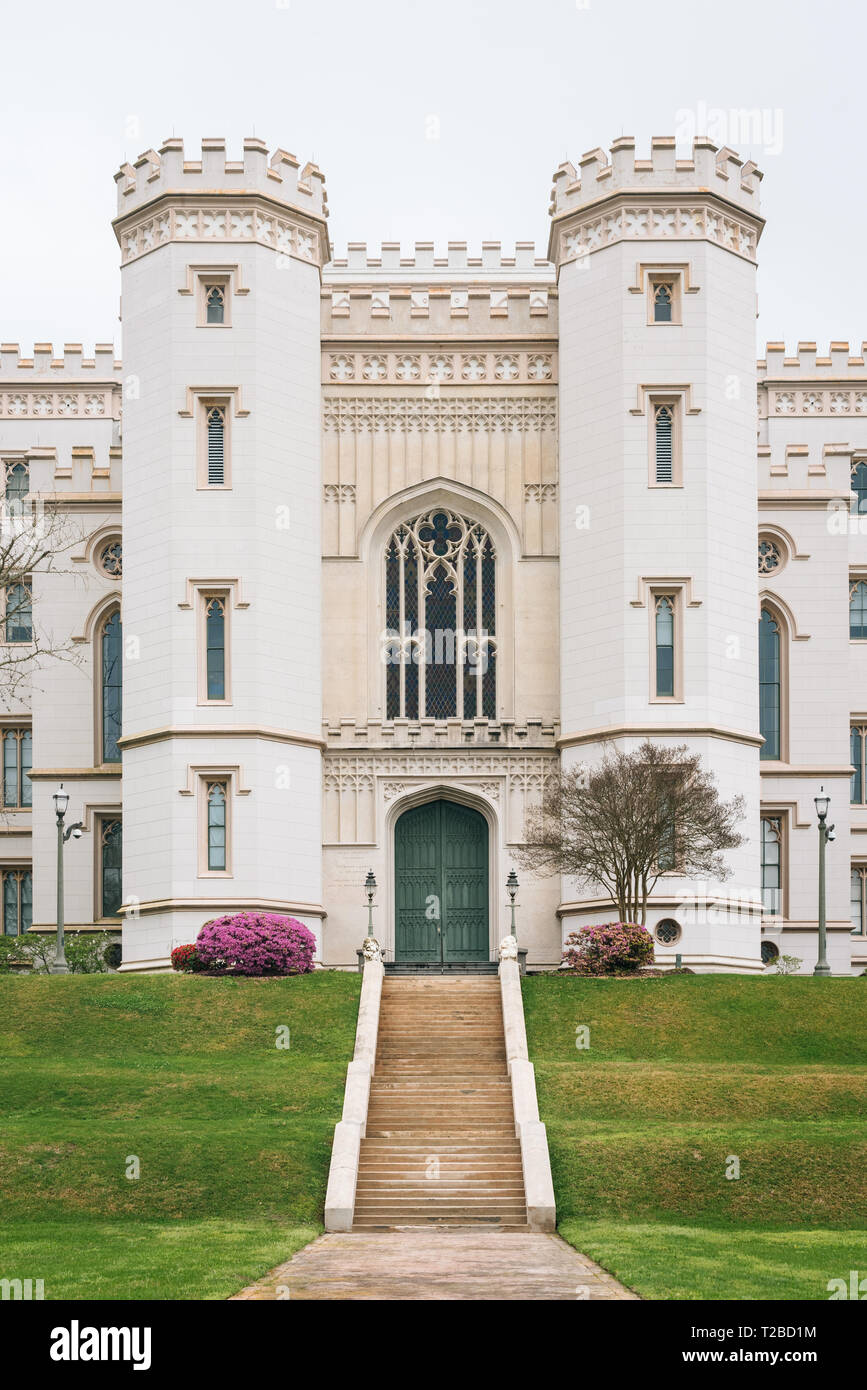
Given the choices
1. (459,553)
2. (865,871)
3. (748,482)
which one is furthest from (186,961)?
(865,871)

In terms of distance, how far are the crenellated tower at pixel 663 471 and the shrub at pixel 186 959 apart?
26.6 feet

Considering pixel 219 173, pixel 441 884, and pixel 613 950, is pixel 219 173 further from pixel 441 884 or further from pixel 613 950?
pixel 613 950

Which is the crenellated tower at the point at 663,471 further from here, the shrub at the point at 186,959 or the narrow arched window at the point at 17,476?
the narrow arched window at the point at 17,476

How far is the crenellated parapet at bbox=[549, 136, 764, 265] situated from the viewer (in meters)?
→ 41.2

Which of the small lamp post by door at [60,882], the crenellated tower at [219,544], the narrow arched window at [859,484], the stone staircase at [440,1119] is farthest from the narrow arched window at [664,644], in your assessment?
the small lamp post by door at [60,882]

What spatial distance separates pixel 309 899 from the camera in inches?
1575

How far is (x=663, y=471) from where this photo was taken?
40875mm

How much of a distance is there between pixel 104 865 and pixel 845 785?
693 inches

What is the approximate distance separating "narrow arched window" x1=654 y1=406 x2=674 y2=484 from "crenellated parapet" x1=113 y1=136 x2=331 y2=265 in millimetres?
8504

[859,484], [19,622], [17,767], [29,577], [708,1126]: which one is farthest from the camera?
[859,484]

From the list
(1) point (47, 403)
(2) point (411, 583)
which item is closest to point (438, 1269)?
(2) point (411, 583)

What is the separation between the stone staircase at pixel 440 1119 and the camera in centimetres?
2405

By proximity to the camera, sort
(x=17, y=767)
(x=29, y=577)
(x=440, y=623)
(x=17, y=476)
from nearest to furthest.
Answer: (x=440, y=623) → (x=29, y=577) → (x=17, y=767) → (x=17, y=476)

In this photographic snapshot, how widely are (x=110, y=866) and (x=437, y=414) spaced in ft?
42.5
